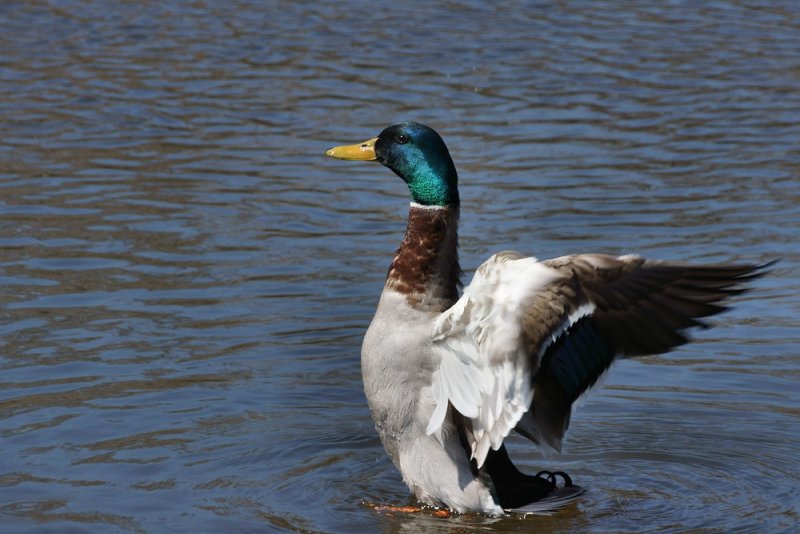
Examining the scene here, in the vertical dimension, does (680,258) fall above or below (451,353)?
below

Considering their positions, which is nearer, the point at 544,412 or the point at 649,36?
the point at 544,412

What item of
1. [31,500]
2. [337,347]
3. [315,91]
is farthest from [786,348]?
[315,91]

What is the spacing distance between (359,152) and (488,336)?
4.37 feet

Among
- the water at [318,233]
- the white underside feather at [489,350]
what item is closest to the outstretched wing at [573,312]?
the white underside feather at [489,350]

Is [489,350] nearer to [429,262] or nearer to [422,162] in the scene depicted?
[429,262]

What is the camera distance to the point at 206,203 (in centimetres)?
979

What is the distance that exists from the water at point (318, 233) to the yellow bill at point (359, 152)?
1291mm

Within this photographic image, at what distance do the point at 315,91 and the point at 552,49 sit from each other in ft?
10.8

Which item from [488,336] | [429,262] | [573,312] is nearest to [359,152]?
[429,262]

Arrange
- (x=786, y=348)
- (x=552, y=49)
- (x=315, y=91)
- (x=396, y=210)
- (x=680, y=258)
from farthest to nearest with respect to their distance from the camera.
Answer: (x=552, y=49) < (x=315, y=91) < (x=396, y=210) < (x=680, y=258) < (x=786, y=348)

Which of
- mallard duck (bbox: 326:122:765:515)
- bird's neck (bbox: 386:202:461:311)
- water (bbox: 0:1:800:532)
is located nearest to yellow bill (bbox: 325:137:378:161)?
mallard duck (bbox: 326:122:765:515)

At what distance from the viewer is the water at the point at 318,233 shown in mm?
5980

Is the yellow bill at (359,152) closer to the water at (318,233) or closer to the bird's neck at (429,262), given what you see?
the bird's neck at (429,262)

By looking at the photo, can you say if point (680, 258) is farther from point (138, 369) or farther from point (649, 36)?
point (649, 36)
